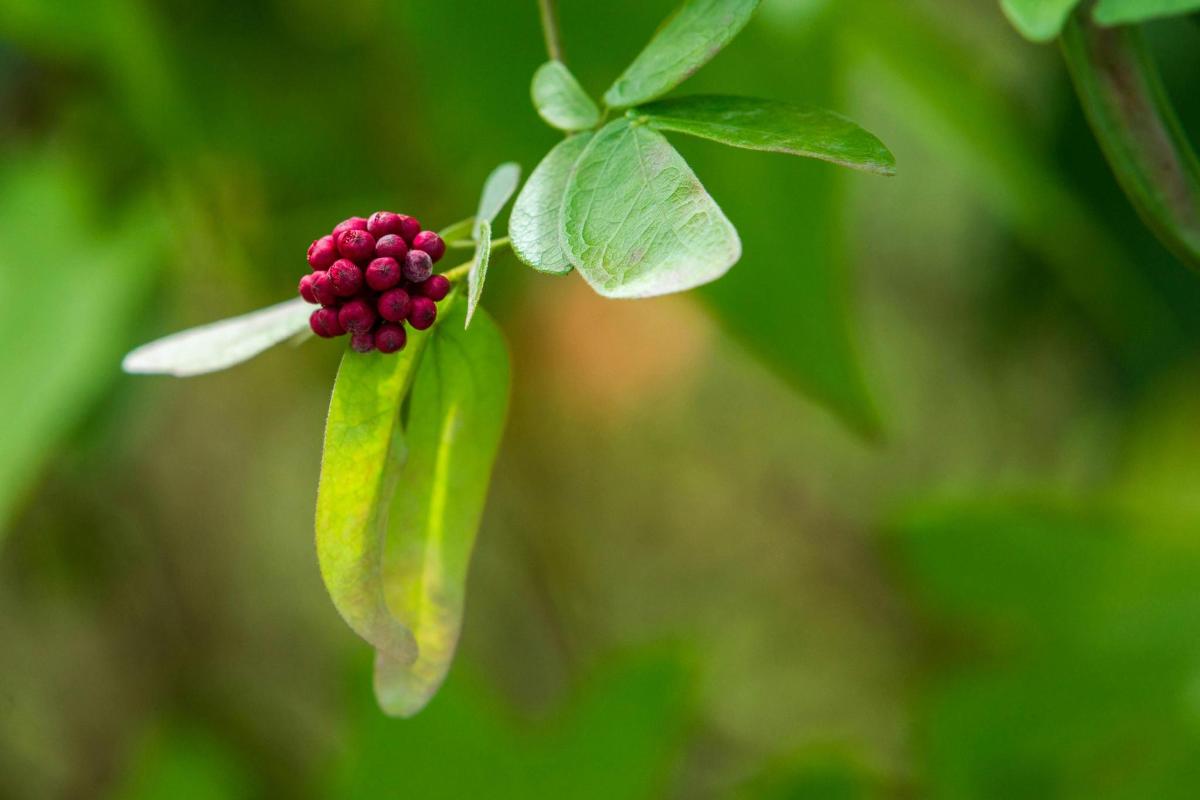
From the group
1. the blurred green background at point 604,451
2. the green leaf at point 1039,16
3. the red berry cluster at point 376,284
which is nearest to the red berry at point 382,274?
the red berry cluster at point 376,284

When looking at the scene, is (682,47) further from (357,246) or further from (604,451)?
(604,451)

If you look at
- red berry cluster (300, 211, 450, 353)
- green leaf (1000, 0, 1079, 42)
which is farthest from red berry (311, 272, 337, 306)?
green leaf (1000, 0, 1079, 42)

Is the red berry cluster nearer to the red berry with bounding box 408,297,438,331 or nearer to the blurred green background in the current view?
the red berry with bounding box 408,297,438,331

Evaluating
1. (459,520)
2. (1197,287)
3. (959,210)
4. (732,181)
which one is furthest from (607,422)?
(459,520)

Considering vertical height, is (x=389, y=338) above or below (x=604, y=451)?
above

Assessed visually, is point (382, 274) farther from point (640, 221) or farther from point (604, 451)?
point (604, 451)

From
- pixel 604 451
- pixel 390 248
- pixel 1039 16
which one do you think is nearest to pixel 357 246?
pixel 390 248

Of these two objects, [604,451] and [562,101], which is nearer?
[562,101]
